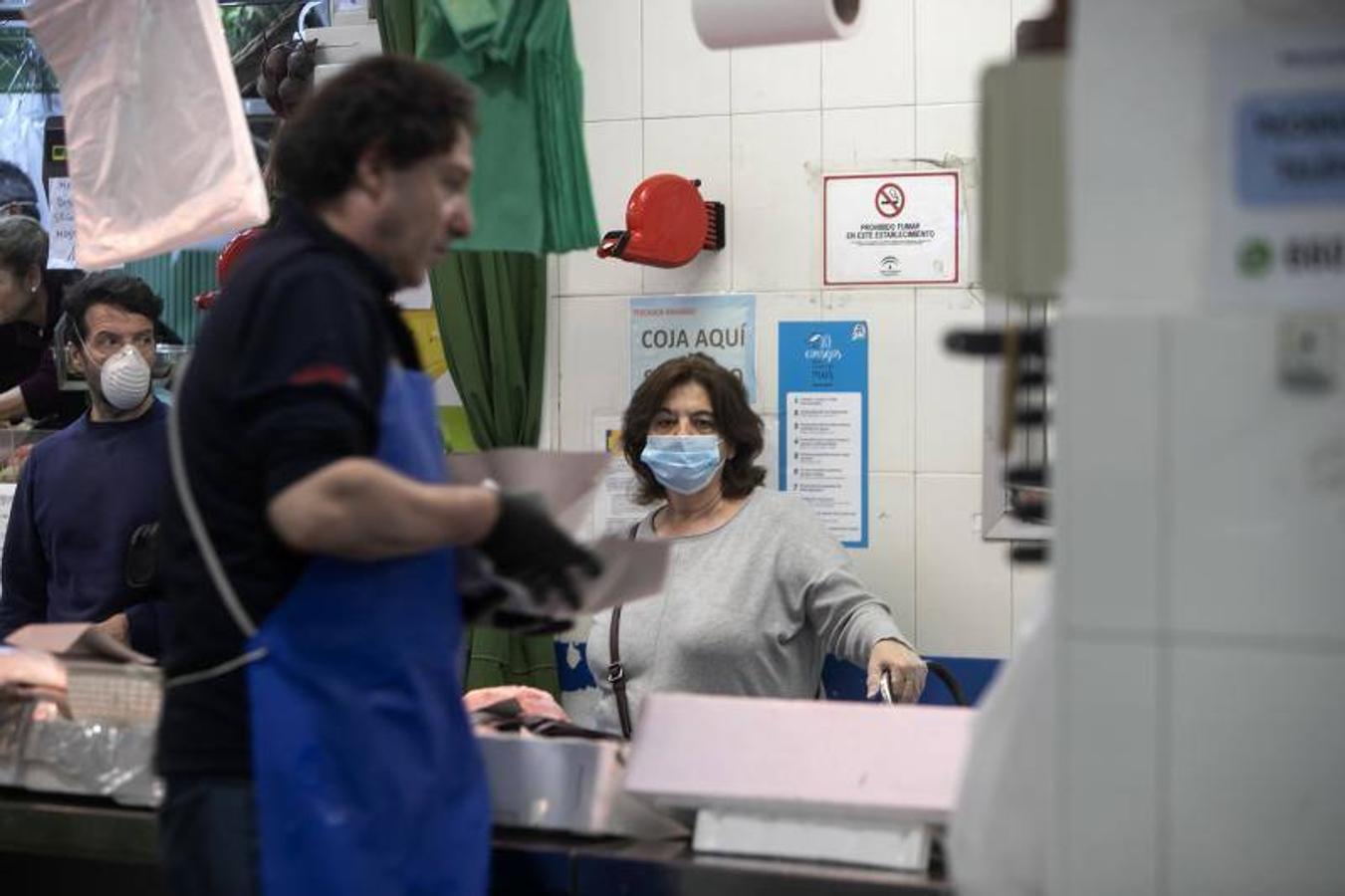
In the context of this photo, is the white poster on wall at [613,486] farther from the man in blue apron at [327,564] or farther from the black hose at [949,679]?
the man in blue apron at [327,564]

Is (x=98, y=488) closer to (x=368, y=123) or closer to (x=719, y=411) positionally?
(x=719, y=411)

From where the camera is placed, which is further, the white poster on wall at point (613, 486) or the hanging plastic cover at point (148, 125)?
the white poster on wall at point (613, 486)

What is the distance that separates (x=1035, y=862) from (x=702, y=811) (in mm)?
863

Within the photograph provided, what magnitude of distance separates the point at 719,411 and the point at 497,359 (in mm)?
759

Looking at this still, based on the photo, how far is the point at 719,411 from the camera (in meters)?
4.29

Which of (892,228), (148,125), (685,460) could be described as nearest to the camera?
(148,125)

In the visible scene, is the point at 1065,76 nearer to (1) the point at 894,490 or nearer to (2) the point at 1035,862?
(2) the point at 1035,862

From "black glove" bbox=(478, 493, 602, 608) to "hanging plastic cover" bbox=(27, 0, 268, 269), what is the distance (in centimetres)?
108

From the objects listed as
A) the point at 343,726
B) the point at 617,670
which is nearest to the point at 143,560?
the point at 617,670

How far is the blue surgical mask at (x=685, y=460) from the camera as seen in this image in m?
4.20

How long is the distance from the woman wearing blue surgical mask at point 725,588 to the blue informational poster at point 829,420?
1.07 feet

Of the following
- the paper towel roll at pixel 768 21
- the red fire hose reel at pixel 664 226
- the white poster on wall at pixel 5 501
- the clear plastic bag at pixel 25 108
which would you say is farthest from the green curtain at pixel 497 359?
the clear plastic bag at pixel 25 108

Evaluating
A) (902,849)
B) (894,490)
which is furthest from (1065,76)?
(894,490)

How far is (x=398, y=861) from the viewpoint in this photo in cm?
228
